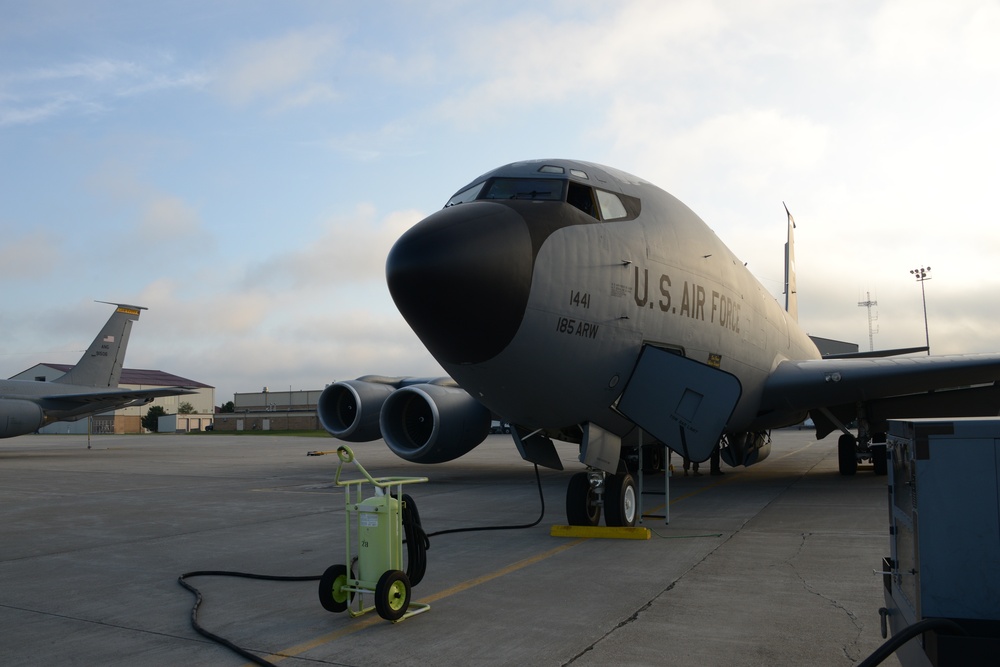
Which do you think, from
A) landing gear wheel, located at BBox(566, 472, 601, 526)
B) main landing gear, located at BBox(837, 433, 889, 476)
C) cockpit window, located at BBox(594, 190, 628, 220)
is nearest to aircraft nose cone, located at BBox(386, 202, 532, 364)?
cockpit window, located at BBox(594, 190, 628, 220)

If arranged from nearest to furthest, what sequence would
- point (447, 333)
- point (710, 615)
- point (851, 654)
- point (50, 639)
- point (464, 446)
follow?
point (851, 654), point (50, 639), point (710, 615), point (447, 333), point (464, 446)

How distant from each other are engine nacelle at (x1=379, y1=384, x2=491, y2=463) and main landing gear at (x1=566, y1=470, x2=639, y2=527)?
4955 mm

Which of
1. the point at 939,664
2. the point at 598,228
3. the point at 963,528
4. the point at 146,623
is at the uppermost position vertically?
the point at 598,228

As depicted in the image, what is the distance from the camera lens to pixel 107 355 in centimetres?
3109

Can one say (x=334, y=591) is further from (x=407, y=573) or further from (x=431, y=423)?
(x=431, y=423)

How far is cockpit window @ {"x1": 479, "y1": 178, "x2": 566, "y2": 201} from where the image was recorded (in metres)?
7.61

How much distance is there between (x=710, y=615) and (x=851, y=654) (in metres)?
0.95

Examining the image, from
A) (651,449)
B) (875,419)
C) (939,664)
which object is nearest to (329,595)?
(939,664)

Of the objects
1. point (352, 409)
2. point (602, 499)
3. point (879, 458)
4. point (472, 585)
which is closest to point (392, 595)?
point (472, 585)

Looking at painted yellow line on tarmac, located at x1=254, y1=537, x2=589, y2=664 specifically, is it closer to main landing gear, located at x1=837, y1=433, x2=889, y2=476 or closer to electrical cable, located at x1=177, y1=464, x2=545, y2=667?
electrical cable, located at x1=177, y1=464, x2=545, y2=667

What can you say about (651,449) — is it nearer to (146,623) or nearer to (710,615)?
(710,615)

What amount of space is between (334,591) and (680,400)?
4.29 metres

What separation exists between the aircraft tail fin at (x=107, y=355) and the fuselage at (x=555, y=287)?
90.5 ft

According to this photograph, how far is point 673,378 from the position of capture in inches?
310
